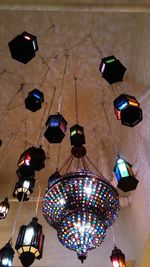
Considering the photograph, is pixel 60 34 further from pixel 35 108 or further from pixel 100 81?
pixel 35 108

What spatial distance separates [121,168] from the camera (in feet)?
11.2

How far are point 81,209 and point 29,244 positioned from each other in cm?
71

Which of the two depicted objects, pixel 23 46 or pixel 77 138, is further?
pixel 77 138

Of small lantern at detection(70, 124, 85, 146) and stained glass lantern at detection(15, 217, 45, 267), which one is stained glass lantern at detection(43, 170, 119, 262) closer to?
stained glass lantern at detection(15, 217, 45, 267)

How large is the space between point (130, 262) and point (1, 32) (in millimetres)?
4431

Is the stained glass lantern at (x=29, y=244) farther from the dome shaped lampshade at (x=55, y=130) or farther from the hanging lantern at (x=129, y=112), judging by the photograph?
the hanging lantern at (x=129, y=112)

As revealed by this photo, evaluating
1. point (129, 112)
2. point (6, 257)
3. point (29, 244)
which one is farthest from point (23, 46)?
point (6, 257)

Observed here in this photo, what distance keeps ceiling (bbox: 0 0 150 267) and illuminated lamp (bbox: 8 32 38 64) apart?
3.77 feet

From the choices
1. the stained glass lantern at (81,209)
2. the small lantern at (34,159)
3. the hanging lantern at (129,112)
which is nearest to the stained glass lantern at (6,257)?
the stained glass lantern at (81,209)

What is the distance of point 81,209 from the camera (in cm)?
266

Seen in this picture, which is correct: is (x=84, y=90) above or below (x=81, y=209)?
above

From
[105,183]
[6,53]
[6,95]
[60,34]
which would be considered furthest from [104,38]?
[105,183]

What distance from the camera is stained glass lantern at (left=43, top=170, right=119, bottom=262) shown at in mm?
2586

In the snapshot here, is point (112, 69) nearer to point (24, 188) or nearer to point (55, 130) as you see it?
point (55, 130)
